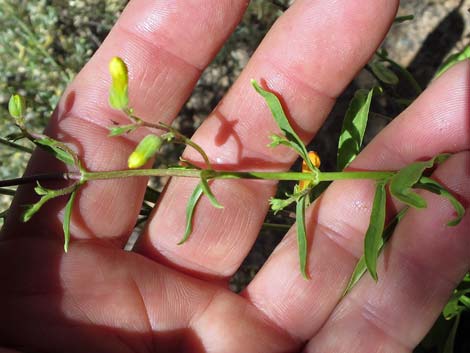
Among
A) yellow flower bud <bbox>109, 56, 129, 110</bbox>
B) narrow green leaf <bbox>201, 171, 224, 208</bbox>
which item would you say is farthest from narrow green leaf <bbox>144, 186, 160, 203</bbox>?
yellow flower bud <bbox>109, 56, 129, 110</bbox>

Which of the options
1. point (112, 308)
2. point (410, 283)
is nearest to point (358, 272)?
point (410, 283)

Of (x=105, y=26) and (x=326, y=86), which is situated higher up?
(x=326, y=86)

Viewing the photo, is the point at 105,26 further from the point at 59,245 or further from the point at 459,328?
the point at 459,328

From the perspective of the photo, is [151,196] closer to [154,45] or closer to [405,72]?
[154,45]

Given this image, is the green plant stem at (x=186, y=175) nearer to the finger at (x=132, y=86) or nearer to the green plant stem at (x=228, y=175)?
the green plant stem at (x=228, y=175)

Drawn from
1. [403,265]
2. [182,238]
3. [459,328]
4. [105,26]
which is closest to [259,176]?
[182,238]

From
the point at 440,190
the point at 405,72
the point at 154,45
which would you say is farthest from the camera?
the point at 405,72

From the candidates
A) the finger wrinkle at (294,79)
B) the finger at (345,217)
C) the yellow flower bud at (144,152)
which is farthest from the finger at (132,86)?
the finger at (345,217)
